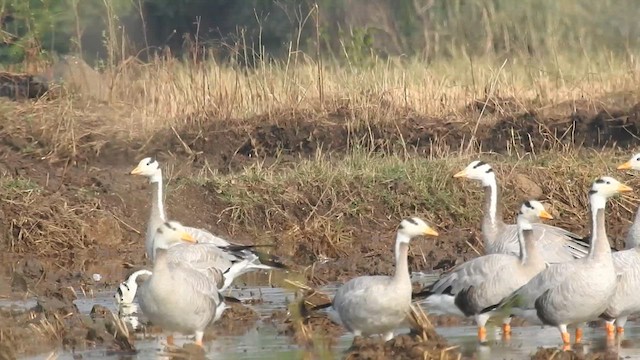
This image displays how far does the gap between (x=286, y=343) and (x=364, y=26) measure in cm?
1820

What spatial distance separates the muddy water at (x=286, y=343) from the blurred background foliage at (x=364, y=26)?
12.5 metres

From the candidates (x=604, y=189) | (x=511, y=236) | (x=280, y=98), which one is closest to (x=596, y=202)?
(x=604, y=189)

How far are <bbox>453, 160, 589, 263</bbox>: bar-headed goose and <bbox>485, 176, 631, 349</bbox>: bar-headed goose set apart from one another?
A: 1536 mm

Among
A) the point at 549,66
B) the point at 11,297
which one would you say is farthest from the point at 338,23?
the point at 11,297

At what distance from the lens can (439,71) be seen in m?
21.2

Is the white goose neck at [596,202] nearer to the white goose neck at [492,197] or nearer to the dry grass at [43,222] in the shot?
the white goose neck at [492,197]

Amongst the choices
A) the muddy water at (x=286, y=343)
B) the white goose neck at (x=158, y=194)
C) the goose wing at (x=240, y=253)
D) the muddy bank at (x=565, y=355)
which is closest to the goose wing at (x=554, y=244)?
the muddy water at (x=286, y=343)

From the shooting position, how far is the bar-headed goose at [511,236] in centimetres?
1152

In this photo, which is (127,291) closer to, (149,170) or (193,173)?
(149,170)

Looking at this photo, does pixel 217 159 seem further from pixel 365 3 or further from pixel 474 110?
pixel 365 3

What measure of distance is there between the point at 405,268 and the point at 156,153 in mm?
7791

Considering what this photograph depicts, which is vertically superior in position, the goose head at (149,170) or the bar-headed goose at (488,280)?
the goose head at (149,170)

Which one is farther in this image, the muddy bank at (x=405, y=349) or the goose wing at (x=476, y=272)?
the goose wing at (x=476, y=272)

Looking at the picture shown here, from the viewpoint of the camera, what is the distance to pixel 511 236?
468 inches
